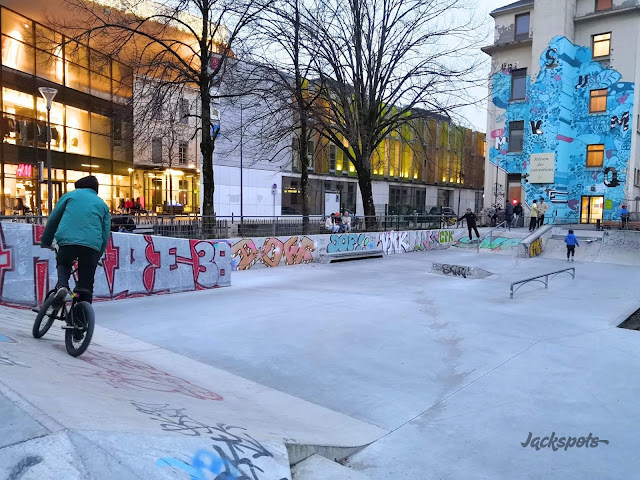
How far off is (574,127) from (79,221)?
3693cm

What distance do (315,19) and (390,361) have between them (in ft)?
53.4

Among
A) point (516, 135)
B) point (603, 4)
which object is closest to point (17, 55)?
point (516, 135)

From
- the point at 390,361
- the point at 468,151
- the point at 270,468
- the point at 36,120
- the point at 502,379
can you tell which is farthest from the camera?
the point at 468,151

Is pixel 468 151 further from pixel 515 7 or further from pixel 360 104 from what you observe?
pixel 360 104

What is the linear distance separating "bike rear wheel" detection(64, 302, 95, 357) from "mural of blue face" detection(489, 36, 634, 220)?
34465 mm

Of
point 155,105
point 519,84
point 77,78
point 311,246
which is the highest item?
point 519,84

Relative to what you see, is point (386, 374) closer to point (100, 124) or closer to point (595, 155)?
point (100, 124)

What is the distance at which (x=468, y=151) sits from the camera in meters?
63.4

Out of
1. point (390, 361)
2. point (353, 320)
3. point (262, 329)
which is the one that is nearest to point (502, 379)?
point (390, 361)

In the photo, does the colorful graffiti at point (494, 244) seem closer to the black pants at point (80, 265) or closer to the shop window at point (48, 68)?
the black pants at point (80, 265)

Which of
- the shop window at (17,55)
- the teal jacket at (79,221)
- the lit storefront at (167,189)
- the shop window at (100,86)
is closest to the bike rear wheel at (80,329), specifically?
the teal jacket at (79,221)

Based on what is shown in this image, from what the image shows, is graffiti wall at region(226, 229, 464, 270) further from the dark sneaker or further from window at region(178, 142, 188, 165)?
window at region(178, 142, 188, 165)

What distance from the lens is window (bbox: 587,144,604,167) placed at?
108 feet

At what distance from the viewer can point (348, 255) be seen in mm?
18562
